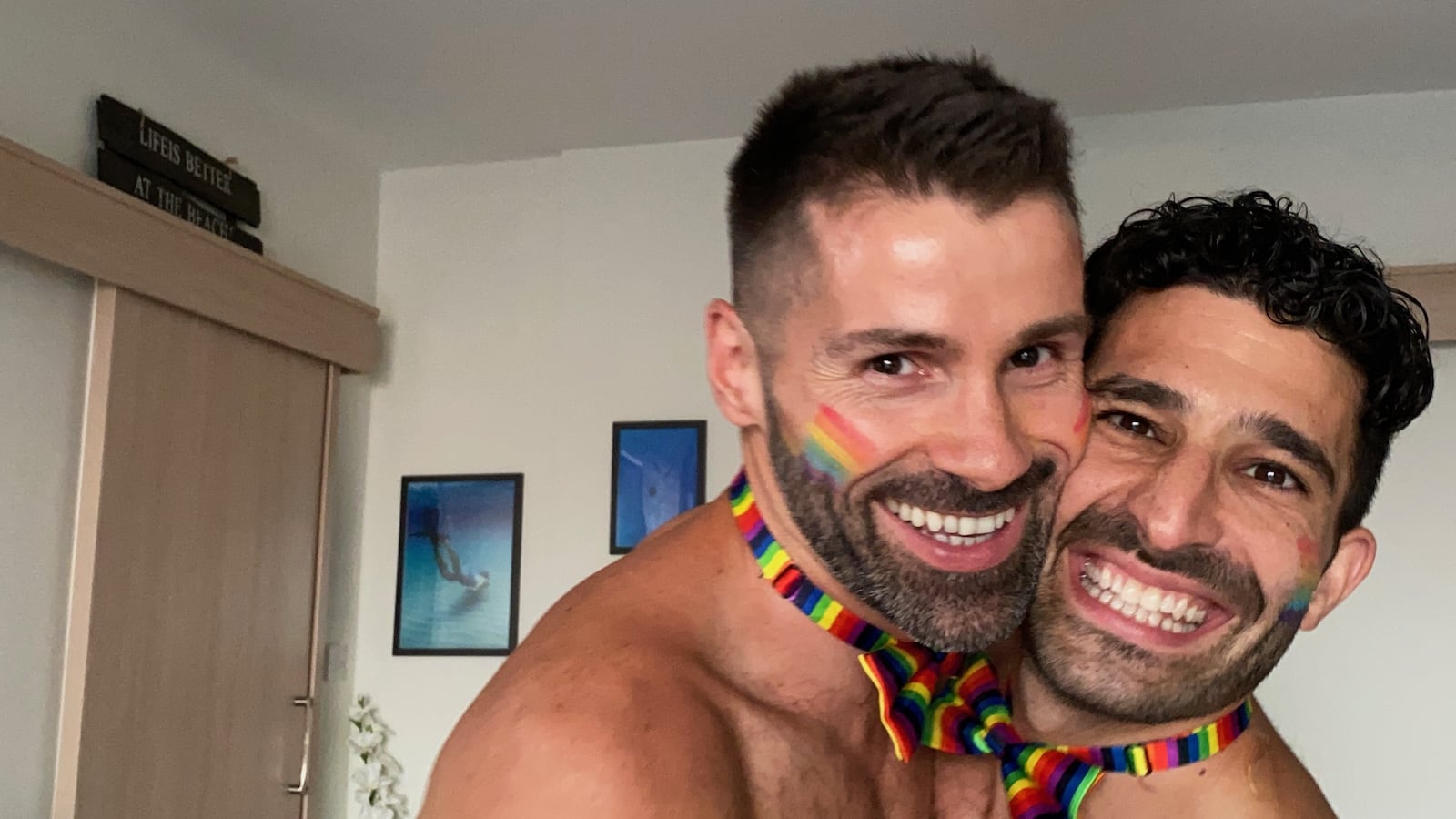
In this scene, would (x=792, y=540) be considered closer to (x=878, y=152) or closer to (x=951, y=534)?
(x=951, y=534)

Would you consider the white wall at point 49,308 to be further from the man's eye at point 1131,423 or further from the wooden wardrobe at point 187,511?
the man's eye at point 1131,423

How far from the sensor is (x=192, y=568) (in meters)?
2.53

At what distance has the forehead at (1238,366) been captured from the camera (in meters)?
1.16

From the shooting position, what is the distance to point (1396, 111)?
114 inches

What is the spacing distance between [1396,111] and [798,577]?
8.78 feet

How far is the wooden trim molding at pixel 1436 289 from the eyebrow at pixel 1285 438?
1842 mm

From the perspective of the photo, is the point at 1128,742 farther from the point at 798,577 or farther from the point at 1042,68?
the point at 1042,68

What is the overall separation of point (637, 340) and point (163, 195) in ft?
4.27

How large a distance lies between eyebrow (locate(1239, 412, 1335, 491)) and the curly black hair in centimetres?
10

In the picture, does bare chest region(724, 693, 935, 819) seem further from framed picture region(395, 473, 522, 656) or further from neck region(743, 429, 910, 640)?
framed picture region(395, 473, 522, 656)

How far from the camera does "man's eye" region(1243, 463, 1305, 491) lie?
3.91 feet

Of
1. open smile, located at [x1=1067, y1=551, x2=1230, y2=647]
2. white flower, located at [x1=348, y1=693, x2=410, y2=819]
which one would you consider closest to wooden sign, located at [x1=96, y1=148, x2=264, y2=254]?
white flower, located at [x1=348, y1=693, x2=410, y2=819]

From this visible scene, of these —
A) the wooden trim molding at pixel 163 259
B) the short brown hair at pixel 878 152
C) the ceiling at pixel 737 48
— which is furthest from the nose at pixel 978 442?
the wooden trim molding at pixel 163 259

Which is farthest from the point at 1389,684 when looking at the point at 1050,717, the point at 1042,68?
the point at 1050,717
